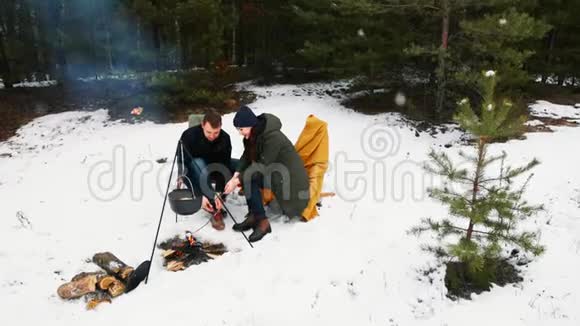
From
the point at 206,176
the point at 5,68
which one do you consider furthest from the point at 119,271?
the point at 5,68

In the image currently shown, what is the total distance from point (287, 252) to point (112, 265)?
1.95 m

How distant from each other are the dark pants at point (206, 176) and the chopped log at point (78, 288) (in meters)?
1.49

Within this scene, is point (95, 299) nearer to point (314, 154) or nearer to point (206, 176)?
point (206, 176)

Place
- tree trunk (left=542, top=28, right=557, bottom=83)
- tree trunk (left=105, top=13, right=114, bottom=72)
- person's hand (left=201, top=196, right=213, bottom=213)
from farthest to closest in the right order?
tree trunk (left=105, top=13, right=114, bottom=72) → tree trunk (left=542, top=28, right=557, bottom=83) → person's hand (left=201, top=196, right=213, bottom=213)

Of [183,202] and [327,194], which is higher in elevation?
[183,202]

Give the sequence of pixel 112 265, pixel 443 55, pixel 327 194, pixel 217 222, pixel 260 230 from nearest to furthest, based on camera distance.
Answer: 1. pixel 112 265
2. pixel 260 230
3. pixel 217 222
4. pixel 327 194
5. pixel 443 55

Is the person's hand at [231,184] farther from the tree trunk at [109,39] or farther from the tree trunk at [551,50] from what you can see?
the tree trunk at [109,39]

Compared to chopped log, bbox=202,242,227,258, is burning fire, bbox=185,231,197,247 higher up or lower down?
higher up

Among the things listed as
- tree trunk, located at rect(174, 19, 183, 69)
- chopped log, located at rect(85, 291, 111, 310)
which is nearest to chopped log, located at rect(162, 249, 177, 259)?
chopped log, located at rect(85, 291, 111, 310)

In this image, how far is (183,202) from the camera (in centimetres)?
425

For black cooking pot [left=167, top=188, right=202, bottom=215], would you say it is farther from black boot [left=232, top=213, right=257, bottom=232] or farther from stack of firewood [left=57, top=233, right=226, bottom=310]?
black boot [left=232, top=213, right=257, bottom=232]

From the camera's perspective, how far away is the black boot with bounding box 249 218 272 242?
15.1 ft

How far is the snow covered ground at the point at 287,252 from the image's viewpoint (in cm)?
354

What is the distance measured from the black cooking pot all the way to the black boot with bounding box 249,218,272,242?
76 centimetres
